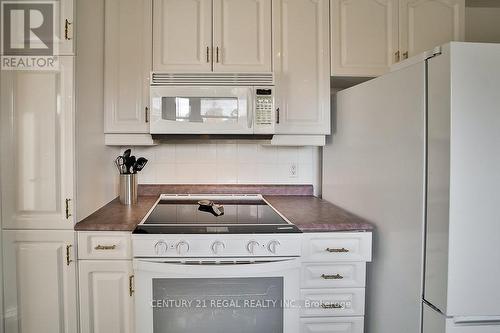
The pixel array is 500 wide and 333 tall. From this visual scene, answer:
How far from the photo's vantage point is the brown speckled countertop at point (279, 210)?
54.7 inches

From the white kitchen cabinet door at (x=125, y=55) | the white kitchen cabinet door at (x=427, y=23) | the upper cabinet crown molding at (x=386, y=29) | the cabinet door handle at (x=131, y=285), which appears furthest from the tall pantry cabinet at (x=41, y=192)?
the white kitchen cabinet door at (x=427, y=23)

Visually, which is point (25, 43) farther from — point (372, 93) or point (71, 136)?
point (372, 93)

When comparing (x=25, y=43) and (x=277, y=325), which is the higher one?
(x=25, y=43)

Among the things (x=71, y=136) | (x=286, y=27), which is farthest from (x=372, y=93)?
(x=71, y=136)

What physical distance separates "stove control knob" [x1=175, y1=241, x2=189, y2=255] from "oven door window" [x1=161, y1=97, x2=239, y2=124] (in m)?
0.70

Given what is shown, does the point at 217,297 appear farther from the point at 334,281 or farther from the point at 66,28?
the point at 66,28

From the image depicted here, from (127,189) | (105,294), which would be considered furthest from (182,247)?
(127,189)

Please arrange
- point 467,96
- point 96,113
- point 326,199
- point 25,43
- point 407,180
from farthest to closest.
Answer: point 326,199
point 96,113
point 25,43
point 407,180
point 467,96

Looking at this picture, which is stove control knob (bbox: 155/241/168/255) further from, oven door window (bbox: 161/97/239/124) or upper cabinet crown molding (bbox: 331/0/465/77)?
upper cabinet crown molding (bbox: 331/0/465/77)

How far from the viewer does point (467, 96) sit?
961 mm

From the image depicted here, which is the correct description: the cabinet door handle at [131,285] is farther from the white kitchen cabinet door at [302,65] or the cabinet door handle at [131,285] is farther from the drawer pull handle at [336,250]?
the white kitchen cabinet door at [302,65]

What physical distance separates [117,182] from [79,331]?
923mm

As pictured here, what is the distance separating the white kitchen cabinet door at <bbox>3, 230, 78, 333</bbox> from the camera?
1348 mm

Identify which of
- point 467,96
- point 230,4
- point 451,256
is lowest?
point 451,256
